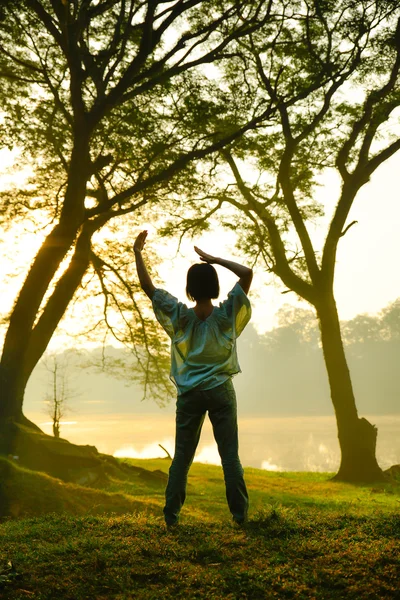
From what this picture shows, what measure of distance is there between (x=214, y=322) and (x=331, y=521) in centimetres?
193

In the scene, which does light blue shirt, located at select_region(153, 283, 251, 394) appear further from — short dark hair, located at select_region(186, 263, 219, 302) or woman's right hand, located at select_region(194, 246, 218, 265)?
woman's right hand, located at select_region(194, 246, 218, 265)

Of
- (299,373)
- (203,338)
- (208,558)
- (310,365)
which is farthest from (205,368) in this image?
(299,373)

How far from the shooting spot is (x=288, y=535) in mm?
4180

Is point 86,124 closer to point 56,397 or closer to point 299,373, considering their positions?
point 56,397

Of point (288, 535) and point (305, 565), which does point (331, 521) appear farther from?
point (305, 565)

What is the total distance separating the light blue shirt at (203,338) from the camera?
4488 mm

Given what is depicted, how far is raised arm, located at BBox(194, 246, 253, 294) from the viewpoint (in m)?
4.55

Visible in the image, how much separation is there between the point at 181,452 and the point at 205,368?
0.72 m

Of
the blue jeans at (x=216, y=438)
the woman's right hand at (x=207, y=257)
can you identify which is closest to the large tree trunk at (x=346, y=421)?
the blue jeans at (x=216, y=438)

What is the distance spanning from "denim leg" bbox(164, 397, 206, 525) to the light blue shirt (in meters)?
0.18

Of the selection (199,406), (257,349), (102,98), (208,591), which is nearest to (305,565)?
(208,591)

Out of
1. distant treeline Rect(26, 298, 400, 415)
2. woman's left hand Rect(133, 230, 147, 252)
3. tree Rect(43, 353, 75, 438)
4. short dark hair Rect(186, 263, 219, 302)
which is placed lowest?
short dark hair Rect(186, 263, 219, 302)

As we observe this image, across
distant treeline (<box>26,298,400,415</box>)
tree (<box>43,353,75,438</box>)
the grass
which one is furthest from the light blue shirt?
distant treeline (<box>26,298,400,415</box>)

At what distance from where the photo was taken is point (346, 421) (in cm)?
1541
